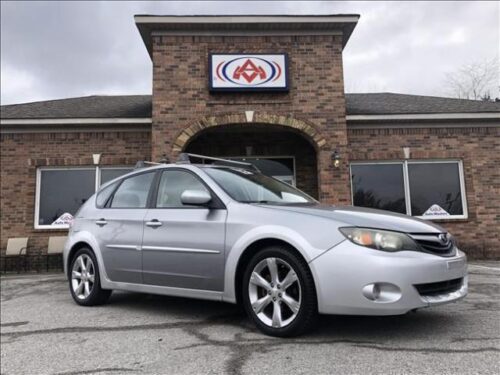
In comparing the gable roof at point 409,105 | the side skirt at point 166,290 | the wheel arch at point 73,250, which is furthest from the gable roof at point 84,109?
the side skirt at point 166,290

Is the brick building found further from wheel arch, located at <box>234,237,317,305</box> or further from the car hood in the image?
wheel arch, located at <box>234,237,317,305</box>

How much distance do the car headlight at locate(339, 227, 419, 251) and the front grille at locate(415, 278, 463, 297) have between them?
298 mm

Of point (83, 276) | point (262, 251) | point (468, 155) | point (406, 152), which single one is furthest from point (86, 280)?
point (468, 155)

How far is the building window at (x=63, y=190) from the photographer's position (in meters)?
11.2

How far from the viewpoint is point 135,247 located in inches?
190

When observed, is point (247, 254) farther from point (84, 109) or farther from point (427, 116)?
point (84, 109)

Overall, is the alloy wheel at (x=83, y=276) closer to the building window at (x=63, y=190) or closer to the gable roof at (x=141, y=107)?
the building window at (x=63, y=190)

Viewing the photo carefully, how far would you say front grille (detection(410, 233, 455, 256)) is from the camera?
357 cm

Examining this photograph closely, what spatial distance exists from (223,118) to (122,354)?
24.7 ft

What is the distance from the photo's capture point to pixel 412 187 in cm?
1141

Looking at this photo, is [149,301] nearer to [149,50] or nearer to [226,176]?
[226,176]

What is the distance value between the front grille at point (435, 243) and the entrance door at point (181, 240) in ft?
5.48

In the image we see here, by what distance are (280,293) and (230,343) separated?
1.83ft

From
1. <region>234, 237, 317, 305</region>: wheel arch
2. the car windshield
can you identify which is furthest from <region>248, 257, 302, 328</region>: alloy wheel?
the car windshield
